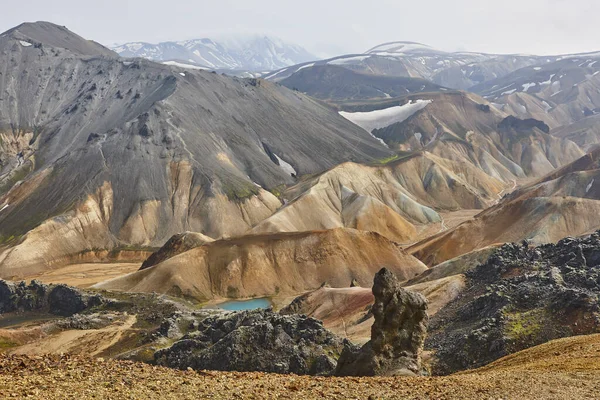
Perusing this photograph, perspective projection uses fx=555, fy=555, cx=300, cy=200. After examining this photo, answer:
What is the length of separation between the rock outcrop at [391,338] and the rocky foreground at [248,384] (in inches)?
348

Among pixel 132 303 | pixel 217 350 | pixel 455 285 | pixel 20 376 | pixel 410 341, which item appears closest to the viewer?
pixel 20 376

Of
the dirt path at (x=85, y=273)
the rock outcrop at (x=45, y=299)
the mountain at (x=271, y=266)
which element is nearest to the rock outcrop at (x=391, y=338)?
the rock outcrop at (x=45, y=299)

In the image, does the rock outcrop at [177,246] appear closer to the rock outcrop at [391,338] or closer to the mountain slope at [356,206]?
the mountain slope at [356,206]

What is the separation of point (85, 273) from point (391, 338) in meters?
111

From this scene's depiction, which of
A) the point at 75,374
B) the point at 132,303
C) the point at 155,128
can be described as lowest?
the point at 132,303

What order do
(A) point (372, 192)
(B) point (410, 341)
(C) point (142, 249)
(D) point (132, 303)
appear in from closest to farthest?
1. (B) point (410, 341)
2. (D) point (132, 303)
3. (C) point (142, 249)
4. (A) point (372, 192)

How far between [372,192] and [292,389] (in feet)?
535

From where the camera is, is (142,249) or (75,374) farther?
(142,249)

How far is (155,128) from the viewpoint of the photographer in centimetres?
18525

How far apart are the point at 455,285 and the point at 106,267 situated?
97.2 m

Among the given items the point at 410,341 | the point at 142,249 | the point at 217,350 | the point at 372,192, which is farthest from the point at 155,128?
the point at 410,341

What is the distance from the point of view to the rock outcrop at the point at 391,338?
35.7m

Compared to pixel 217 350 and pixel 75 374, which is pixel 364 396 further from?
pixel 217 350

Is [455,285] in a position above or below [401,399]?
below
